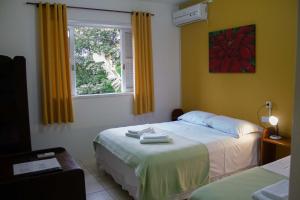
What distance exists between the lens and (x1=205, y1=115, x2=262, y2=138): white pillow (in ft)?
9.78

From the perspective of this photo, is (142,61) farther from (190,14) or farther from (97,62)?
(190,14)

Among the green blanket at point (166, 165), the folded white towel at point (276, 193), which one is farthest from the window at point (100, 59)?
the folded white towel at point (276, 193)

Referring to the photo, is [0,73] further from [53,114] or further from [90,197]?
[90,197]

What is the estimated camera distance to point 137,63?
4.04m

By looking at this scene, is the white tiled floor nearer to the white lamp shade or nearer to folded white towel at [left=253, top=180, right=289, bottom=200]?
folded white towel at [left=253, top=180, right=289, bottom=200]

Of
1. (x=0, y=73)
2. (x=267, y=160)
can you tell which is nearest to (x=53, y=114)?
(x=0, y=73)

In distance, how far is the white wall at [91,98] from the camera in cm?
329

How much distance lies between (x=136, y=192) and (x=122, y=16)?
103 inches

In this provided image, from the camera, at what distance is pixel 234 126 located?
3.03 m

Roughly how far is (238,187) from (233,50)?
225 centimetres

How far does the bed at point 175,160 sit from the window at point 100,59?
104cm

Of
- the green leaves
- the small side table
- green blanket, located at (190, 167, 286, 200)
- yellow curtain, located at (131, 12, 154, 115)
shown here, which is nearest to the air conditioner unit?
yellow curtain, located at (131, 12, 154, 115)

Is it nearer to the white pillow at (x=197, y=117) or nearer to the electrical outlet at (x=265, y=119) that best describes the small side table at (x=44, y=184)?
Result: the white pillow at (x=197, y=117)

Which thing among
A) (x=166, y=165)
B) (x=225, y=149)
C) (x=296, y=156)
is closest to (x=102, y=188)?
(x=166, y=165)
